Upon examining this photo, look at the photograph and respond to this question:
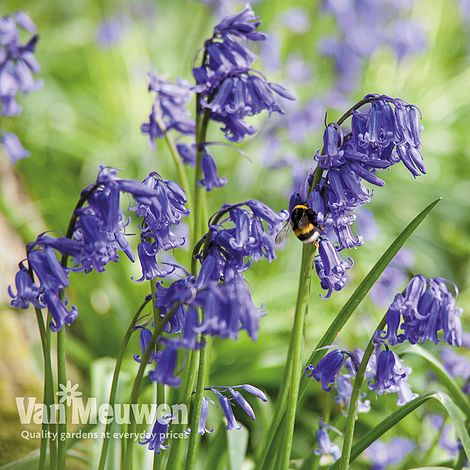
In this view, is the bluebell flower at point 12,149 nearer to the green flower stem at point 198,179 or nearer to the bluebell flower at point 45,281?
the green flower stem at point 198,179

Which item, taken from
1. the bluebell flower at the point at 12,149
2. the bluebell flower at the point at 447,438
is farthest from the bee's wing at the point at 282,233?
the bluebell flower at the point at 12,149

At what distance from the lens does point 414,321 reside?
85.9 inches

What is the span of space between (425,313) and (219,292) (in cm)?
69

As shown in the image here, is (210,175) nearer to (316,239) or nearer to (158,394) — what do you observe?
(316,239)

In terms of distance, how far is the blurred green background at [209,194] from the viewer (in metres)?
4.72

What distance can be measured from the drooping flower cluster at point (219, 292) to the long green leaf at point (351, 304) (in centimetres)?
41

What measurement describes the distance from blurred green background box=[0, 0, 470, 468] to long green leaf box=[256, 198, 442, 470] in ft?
1.18

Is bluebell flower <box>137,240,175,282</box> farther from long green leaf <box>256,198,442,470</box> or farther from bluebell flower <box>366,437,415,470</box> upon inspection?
bluebell flower <box>366,437,415,470</box>

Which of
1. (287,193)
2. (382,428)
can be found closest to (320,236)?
(382,428)

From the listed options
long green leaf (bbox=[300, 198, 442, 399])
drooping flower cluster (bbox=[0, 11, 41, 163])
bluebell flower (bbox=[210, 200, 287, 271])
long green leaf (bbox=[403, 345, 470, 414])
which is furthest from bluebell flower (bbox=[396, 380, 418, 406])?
drooping flower cluster (bbox=[0, 11, 41, 163])

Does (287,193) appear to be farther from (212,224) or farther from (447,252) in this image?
(212,224)

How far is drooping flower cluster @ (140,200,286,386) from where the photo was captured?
6.07ft

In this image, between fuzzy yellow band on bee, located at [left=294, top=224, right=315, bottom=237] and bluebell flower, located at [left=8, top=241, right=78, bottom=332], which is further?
fuzzy yellow band on bee, located at [left=294, top=224, right=315, bottom=237]

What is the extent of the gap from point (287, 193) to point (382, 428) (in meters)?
3.54
